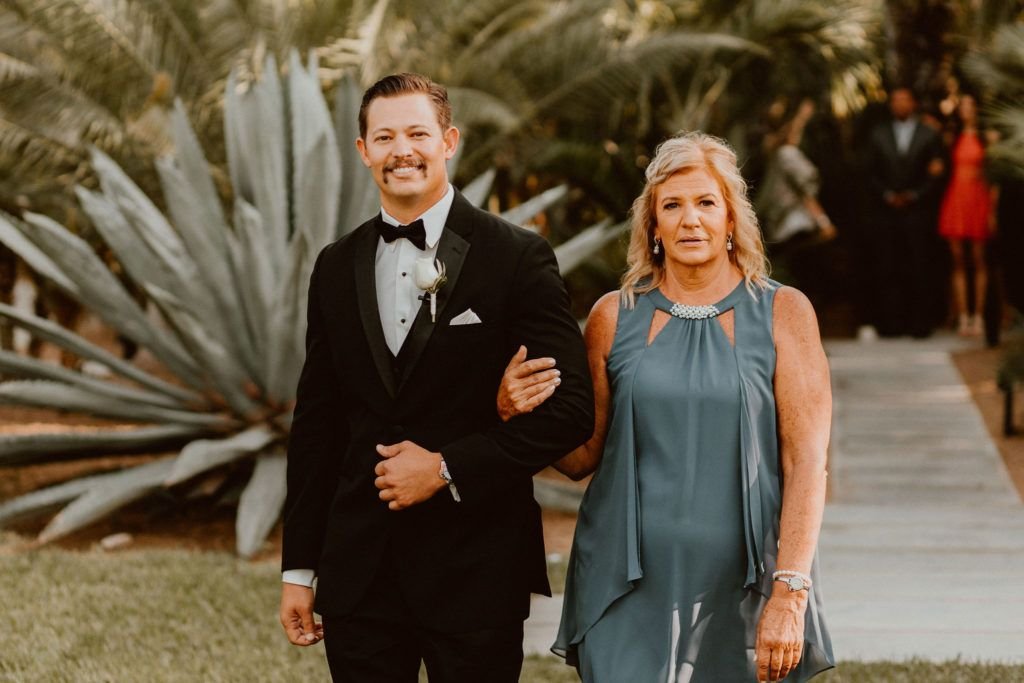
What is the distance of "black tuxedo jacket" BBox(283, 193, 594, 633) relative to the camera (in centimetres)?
270

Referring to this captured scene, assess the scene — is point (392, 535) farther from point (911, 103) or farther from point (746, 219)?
point (911, 103)

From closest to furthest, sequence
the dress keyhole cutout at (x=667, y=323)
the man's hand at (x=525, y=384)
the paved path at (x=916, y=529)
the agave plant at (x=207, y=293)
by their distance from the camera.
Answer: the man's hand at (x=525, y=384), the dress keyhole cutout at (x=667, y=323), the paved path at (x=916, y=529), the agave plant at (x=207, y=293)

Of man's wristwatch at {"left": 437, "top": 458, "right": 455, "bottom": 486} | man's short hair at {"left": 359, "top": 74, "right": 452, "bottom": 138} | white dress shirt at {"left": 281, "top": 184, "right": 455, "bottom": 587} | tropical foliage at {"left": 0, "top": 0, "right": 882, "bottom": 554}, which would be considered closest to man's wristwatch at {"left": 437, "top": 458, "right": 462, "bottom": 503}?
man's wristwatch at {"left": 437, "top": 458, "right": 455, "bottom": 486}

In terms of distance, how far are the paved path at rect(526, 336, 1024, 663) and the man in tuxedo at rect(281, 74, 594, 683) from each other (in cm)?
223

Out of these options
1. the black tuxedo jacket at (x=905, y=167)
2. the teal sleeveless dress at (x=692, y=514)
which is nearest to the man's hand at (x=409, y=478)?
the teal sleeveless dress at (x=692, y=514)

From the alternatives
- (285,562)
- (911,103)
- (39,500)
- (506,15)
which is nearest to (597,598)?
(285,562)

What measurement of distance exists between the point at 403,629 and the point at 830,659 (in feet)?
2.96

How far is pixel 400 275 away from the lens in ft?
9.20

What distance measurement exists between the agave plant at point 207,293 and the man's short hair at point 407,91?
11.1ft

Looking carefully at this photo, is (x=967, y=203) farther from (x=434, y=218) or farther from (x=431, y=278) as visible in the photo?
(x=431, y=278)

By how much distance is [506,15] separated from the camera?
36.8 feet

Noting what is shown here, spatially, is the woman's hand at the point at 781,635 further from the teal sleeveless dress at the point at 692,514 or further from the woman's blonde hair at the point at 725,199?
the woman's blonde hair at the point at 725,199

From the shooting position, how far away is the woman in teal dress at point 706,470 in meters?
2.76

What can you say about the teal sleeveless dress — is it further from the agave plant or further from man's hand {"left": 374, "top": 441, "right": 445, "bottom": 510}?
the agave plant
